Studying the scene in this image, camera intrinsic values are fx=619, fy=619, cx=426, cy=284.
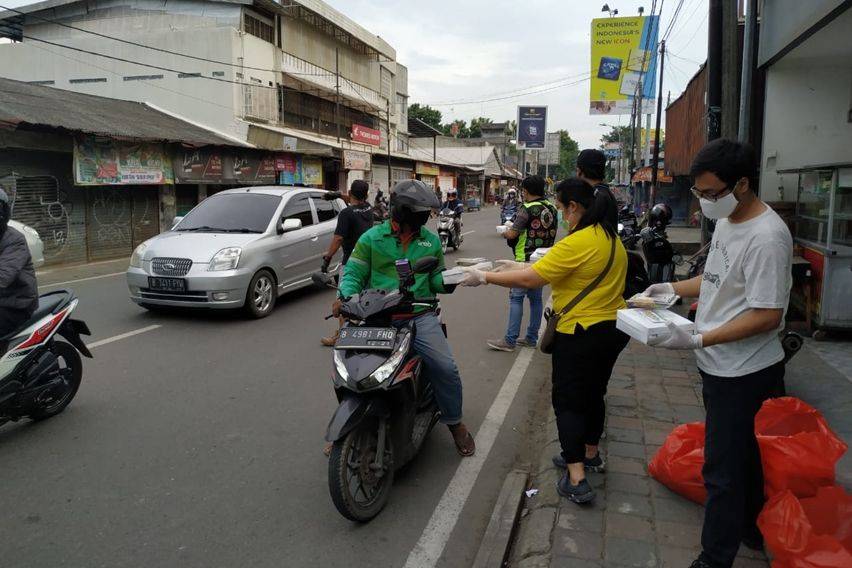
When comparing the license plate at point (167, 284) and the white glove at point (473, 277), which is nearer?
the white glove at point (473, 277)

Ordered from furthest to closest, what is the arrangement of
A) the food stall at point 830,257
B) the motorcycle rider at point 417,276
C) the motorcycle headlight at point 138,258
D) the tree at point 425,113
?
the tree at point 425,113 < the motorcycle headlight at point 138,258 < the food stall at point 830,257 < the motorcycle rider at point 417,276

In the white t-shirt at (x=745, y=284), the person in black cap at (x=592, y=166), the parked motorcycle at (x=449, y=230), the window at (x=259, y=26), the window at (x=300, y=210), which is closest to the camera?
the white t-shirt at (x=745, y=284)

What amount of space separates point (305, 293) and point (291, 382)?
447 cm

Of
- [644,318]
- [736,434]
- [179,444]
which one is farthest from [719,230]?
[179,444]

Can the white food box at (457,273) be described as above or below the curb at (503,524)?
above

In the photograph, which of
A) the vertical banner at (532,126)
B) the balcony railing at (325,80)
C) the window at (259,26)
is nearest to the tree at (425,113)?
the vertical banner at (532,126)

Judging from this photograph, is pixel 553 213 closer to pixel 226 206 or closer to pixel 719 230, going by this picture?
pixel 719 230

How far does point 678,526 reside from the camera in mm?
3000

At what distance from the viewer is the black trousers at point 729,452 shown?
2438 millimetres

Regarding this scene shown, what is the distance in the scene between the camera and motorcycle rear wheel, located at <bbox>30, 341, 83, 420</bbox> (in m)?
4.41

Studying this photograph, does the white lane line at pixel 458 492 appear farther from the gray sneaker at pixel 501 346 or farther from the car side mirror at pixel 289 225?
the car side mirror at pixel 289 225

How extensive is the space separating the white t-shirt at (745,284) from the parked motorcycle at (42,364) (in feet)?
13.4

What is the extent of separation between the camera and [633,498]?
328cm

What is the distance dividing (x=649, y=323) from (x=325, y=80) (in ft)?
104
